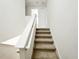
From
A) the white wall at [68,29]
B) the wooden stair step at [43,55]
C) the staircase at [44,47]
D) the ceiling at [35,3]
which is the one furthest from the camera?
the ceiling at [35,3]

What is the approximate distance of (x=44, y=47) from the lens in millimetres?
4465

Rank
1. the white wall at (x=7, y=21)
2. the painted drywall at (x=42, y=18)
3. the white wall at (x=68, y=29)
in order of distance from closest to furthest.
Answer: the white wall at (x=68, y=29) → the white wall at (x=7, y=21) → the painted drywall at (x=42, y=18)

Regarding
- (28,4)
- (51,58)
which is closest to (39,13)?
(28,4)

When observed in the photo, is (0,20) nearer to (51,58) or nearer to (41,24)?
(51,58)

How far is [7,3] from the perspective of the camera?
4.76 metres

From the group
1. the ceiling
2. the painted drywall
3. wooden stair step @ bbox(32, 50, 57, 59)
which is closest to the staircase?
wooden stair step @ bbox(32, 50, 57, 59)

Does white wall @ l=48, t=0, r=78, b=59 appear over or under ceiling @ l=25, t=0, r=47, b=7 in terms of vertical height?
under

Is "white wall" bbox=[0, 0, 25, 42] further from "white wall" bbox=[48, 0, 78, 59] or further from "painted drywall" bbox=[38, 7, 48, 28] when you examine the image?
"painted drywall" bbox=[38, 7, 48, 28]

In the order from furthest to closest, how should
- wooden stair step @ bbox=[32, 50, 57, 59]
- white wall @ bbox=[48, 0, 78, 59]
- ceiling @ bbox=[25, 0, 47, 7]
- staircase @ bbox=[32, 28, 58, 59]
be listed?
ceiling @ bbox=[25, 0, 47, 7] → staircase @ bbox=[32, 28, 58, 59] → wooden stair step @ bbox=[32, 50, 57, 59] → white wall @ bbox=[48, 0, 78, 59]

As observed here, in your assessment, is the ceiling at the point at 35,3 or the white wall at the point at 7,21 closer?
the white wall at the point at 7,21

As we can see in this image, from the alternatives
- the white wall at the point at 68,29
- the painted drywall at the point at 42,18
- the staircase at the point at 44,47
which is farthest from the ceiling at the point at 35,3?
the white wall at the point at 68,29

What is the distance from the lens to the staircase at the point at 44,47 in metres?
3.92

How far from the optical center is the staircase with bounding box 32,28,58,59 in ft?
12.9

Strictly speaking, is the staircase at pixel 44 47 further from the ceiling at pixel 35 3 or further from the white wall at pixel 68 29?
the ceiling at pixel 35 3
